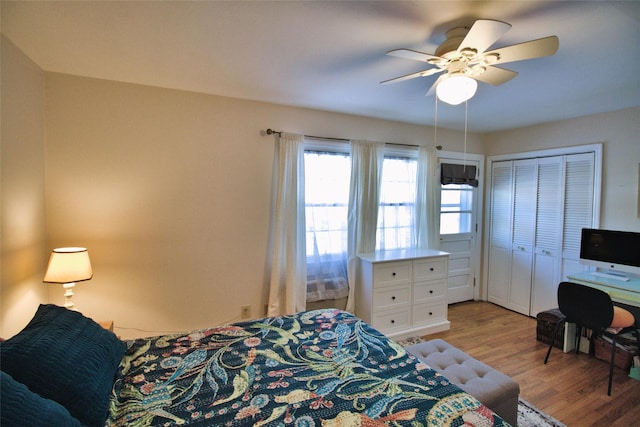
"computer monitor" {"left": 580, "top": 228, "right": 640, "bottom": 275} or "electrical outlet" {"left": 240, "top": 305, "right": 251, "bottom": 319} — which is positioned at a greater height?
"computer monitor" {"left": 580, "top": 228, "right": 640, "bottom": 275}

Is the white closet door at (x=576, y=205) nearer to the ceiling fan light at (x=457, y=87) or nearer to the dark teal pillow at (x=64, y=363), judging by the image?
the ceiling fan light at (x=457, y=87)

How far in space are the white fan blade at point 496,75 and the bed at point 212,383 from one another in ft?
5.60

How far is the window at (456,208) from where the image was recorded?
414 centimetres

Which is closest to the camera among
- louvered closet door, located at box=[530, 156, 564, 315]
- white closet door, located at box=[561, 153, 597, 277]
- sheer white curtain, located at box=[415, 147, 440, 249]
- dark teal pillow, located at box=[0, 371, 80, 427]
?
dark teal pillow, located at box=[0, 371, 80, 427]

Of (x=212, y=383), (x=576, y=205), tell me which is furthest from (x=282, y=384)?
(x=576, y=205)

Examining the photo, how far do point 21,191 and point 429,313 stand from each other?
12.4ft

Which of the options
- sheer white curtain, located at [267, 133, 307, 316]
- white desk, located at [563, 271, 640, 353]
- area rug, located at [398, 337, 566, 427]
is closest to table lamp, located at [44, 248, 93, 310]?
sheer white curtain, located at [267, 133, 307, 316]

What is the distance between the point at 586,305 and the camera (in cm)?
251

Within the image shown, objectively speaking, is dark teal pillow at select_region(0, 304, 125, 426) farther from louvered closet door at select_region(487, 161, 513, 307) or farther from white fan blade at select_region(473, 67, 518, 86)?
louvered closet door at select_region(487, 161, 513, 307)

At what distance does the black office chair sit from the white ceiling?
173cm

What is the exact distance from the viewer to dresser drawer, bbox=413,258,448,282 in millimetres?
3295

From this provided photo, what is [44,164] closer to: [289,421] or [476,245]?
[289,421]

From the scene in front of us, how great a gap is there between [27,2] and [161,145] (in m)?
1.22

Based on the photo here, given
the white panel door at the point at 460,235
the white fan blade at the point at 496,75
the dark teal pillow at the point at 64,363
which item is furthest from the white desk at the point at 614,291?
the dark teal pillow at the point at 64,363
